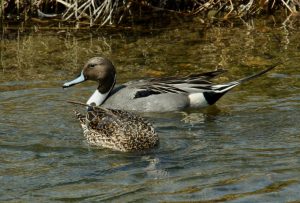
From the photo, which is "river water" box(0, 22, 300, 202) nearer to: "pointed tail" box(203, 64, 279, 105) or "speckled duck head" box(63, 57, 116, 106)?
"pointed tail" box(203, 64, 279, 105)

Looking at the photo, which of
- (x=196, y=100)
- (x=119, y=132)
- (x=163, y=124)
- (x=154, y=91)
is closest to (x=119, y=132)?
(x=119, y=132)

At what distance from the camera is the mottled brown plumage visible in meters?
6.92

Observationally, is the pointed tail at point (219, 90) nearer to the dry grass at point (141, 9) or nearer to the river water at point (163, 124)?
the river water at point (163, 124)

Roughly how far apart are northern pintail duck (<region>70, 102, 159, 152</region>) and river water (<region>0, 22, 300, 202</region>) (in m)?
0.08

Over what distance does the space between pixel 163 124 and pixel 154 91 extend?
30.8 inches

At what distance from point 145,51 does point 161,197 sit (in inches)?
202

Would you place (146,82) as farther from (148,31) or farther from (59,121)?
(148,31)

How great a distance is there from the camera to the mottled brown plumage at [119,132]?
6922mm

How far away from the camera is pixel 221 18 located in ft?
39.3

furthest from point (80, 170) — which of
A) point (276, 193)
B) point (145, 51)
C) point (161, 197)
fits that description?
point (145, 51)

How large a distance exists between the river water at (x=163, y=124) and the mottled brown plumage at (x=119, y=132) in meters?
0.08

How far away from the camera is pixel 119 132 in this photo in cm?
697

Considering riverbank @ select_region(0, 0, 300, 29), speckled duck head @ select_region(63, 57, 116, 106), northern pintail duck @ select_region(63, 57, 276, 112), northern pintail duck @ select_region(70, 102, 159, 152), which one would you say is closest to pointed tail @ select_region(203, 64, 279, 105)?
northern pintail duck @ select_region(63, 57, 276, 112)

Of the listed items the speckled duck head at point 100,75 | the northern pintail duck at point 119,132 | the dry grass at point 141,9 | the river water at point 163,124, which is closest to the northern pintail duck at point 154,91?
the speckled duck head at point 100,75
